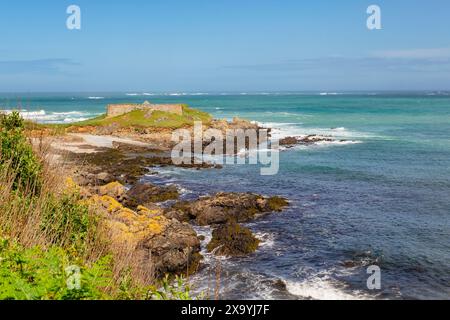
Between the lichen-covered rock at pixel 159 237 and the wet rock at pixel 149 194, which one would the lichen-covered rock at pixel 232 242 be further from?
the wet rock at pixel 149 194

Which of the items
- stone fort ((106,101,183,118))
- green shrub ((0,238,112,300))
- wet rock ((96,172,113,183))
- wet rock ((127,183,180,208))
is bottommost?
wet rock ((127,183,180,208))

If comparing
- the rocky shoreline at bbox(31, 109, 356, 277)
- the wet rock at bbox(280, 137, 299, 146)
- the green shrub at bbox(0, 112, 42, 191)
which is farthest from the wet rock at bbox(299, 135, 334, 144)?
the green shrub at bbox(0, 112, 42, 191)

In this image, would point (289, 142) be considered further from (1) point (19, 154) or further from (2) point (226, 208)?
(1) point (19, 154)

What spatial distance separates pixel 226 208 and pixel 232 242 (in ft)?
19.6

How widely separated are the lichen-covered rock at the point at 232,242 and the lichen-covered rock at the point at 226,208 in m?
3.26

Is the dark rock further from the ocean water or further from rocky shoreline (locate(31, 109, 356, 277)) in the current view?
the ocean water

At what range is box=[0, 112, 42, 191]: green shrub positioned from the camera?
570 inches

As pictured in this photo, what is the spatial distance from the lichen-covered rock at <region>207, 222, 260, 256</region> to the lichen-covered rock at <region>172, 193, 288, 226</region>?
3.26 meters

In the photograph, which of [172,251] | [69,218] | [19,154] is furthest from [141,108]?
[69,218]

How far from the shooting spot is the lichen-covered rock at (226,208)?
29797 mm

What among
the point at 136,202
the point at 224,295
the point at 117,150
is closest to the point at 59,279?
the point at 224,295

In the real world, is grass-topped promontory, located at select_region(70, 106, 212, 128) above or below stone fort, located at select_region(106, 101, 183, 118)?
below

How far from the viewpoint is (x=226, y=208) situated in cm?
3072
